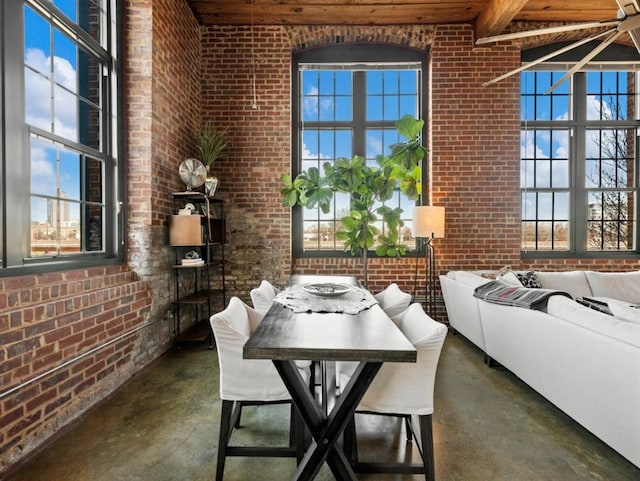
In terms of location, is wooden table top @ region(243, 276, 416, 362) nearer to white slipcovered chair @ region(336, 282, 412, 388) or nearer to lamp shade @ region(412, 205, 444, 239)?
white slipcovered chair @ region(336, 282, 412, 388)

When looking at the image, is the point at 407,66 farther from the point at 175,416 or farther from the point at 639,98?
the point at 175,416

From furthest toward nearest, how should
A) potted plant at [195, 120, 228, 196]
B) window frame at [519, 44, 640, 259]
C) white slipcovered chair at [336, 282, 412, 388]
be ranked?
1. window frame at [519, 44, 640, 259]
2. potted plant at [195, 120, 228, 196]
3. white slipcovered chair at [336, 282, 412, 388]

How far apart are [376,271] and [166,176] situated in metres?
2.71

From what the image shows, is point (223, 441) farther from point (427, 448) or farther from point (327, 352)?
point (427, 448)

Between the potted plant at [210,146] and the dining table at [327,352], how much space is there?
2292 millimetres

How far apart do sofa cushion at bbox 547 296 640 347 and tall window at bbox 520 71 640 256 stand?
102 inches

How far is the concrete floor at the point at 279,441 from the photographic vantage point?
169 centimetres

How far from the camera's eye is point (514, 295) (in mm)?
2602

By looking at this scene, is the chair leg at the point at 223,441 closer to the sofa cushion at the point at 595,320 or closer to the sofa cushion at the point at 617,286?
the sofa cushion at the point at 595,320

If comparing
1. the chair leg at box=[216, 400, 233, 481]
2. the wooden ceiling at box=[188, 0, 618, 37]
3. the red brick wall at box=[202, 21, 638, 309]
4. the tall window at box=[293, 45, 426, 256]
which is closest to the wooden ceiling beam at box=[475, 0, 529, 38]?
the wooden ceiling at box=[188, 0, 618, 37]

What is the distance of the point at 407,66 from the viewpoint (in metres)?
4.49

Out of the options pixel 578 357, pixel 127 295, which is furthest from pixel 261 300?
pixel 578 357

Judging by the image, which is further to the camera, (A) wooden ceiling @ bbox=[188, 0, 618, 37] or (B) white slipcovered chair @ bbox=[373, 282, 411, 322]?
(A) wooden ceiling @ bbox=[188, 0, 618, 37]

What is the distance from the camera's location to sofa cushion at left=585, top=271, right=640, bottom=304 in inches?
137
